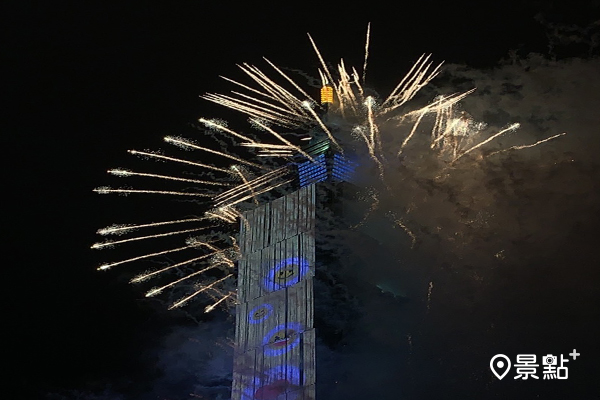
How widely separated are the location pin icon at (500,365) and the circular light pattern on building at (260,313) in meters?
9.04

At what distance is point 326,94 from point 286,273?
698 cm

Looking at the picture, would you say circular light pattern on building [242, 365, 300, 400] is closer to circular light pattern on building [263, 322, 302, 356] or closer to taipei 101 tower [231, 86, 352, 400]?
taipei 101 tower [231, 86, 352, 400]

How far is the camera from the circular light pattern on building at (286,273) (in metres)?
29.8

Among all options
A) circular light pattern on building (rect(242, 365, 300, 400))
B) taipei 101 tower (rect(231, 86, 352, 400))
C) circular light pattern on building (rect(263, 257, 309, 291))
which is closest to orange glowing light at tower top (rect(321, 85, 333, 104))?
taipei 101 tower (rect(231, 86, 352, 400))

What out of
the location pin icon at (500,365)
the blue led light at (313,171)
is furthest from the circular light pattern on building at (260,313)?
the location pin icon at (500,365)

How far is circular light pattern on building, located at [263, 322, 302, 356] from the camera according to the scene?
2875cm

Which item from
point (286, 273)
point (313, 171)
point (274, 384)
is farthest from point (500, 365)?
point (313, 171)

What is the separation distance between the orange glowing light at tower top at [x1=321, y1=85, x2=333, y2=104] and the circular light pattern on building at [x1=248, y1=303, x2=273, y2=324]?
8055 mm

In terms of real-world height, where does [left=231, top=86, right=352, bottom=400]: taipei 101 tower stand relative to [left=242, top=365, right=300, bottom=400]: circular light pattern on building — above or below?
above

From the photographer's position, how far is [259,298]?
101ft

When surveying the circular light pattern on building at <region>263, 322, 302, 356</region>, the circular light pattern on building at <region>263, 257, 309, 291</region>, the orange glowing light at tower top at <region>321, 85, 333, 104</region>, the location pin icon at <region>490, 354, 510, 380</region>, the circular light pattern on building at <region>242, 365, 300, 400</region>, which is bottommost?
the location pin icon at <region>490, 354, 510, 380</region>

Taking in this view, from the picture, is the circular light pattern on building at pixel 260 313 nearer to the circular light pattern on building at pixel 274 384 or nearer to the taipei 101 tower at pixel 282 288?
the taipei 101 tower at pixel 282 288

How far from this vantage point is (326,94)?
2906 centimetres

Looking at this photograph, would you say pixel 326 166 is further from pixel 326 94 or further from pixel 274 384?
pixel 274 384
